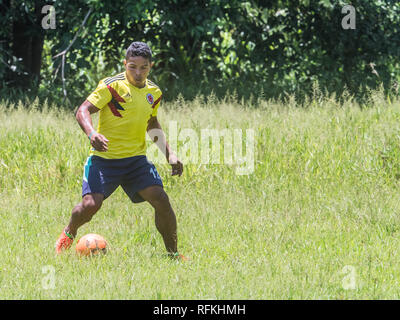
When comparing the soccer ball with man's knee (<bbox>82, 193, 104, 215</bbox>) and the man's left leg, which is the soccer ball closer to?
man's knee (<bbox>82, 193, 104, 215</bbox>)

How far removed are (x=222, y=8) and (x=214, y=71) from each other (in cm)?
201

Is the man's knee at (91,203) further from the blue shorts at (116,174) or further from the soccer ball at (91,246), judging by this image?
the soccer ball at (91,246)

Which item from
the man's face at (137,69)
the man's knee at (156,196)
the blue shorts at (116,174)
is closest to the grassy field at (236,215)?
the man's knee at (156,196)

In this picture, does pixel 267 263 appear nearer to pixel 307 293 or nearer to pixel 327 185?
pixel 307 293

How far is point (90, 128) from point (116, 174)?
563 mm

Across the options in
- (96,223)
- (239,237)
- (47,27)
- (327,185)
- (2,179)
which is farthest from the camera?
(47,27)

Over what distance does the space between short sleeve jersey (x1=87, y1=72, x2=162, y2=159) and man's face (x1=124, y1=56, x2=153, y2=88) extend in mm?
61

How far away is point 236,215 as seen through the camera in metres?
6.59

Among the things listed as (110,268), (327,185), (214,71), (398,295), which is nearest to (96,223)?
(110,268)

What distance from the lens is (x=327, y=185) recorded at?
7.27 metres

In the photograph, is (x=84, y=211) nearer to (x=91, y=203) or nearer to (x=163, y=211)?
(x=91, y=203)

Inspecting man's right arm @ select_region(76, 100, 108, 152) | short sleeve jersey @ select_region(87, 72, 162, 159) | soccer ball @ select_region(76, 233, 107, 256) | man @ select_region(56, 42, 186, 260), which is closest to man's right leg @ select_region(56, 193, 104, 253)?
man @ select_region(56, 42, 186, 260)

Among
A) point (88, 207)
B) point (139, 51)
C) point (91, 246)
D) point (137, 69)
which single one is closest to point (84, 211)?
point (88, 207)

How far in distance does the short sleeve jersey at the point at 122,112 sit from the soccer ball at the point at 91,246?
685 millimetres
